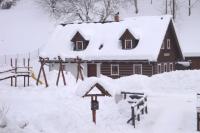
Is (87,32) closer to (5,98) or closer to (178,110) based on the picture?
(178,110)

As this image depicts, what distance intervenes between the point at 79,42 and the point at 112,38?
3.25 metres

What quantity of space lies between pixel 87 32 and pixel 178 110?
Result: 67.6 feet

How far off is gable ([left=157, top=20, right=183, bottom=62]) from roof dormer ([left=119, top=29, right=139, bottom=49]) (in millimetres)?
2434

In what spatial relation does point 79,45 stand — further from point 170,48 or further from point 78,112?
point 78,112

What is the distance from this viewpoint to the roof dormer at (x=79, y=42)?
3975 cm

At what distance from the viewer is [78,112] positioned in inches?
636

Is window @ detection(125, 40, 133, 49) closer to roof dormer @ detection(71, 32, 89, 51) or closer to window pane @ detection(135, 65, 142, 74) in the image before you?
window pane @ detection(135, 65, 142, 74)

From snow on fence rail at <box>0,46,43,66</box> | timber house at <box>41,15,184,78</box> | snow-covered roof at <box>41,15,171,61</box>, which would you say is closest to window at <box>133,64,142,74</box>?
timber house at <box>41,15,184,78</box>

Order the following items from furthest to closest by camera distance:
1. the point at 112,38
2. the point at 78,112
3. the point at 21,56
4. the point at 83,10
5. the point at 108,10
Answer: the point at 83,10
the point at 108,10
the point at 21,56
the point at 112,38
the point at 78,112

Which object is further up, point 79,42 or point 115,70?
point 79,42

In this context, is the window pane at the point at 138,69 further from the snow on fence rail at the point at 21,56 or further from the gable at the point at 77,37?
the snow on fence rail at the point at 21,56

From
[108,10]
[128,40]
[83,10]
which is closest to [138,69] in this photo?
[128,40]

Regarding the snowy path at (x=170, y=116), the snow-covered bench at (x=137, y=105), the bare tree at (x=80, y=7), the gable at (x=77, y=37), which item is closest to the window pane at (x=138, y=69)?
the gable at (x=77, y=37)

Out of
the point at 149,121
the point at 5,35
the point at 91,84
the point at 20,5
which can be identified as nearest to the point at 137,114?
the point at 149,121
